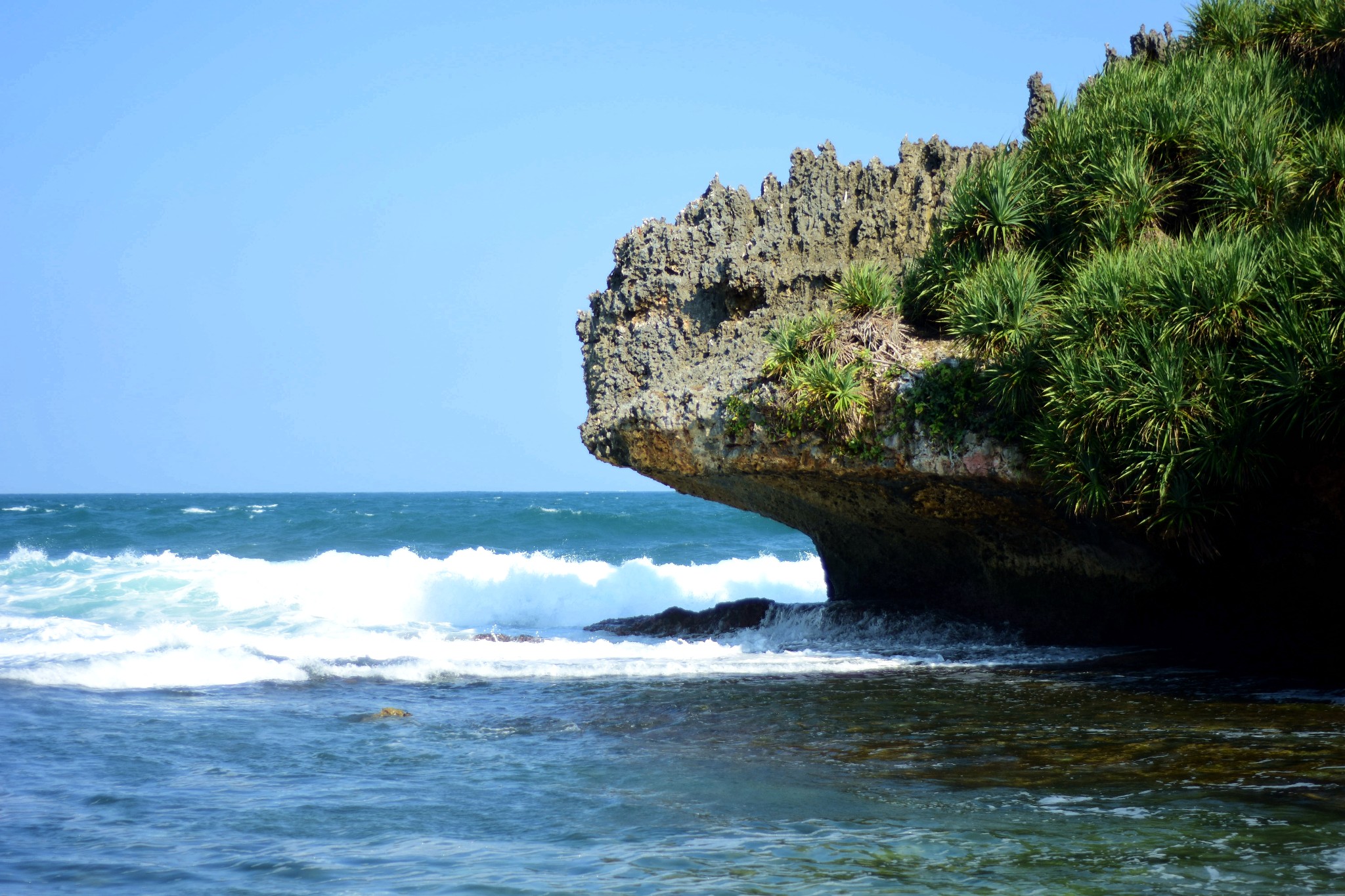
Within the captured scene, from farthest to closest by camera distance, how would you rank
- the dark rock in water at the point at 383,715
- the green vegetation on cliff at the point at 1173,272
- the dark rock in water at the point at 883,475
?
1. the dark rock in water at the point at 883,475
2. the green vegetation on cliff at the point at 1173,272
3. the dark rock in water at the point at 383,715

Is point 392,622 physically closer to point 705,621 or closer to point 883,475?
point 705,621

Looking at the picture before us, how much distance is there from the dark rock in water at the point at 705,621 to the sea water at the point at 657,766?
68cm

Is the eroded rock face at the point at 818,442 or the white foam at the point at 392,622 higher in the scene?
the eroded rock face at the point at 818,442

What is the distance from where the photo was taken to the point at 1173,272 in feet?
32.7

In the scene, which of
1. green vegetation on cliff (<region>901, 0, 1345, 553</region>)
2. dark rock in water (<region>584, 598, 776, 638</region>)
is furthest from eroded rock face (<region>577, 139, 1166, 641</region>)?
dark rock in water (<region>584, 598, 776, 638</region>)

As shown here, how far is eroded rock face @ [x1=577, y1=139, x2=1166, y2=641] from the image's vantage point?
39.3 feet

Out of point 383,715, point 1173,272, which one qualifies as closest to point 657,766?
point 383,715

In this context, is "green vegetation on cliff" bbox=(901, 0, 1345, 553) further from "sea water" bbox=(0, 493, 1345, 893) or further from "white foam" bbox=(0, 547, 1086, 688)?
"white foam" bbox=(0, 547, 1086, 688)

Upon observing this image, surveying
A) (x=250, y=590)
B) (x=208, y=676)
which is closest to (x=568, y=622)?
(x=250, y=590)

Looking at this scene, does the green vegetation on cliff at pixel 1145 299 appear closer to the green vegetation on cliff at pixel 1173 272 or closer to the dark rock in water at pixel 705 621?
the green vegetation on cliff at pixel 1173 272

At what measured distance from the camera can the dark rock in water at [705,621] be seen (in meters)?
14.8

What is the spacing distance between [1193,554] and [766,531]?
3905 cm

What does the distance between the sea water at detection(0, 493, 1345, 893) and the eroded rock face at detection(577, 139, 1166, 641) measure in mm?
830

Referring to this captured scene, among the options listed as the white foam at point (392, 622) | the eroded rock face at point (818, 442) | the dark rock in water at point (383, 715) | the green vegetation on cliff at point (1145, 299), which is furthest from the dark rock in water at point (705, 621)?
the dark rock in water at point (383, 715)
